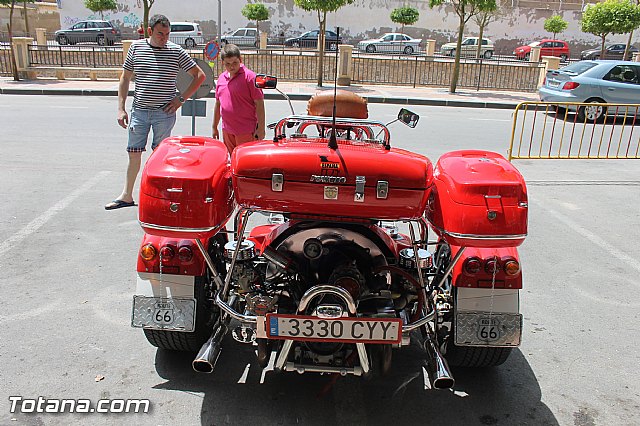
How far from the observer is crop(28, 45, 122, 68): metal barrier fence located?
73.0 ft

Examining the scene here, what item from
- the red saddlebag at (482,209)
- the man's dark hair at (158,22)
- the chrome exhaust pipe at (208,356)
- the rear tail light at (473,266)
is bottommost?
the chrome exhaust pipe at (208,356)

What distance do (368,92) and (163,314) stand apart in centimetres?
1705

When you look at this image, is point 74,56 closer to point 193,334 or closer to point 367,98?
point 367,98

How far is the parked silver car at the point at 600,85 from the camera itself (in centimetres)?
1480

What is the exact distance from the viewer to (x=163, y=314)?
314 cm

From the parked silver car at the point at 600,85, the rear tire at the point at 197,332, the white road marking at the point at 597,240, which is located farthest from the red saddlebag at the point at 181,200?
the parked silver car at the point at 600,85

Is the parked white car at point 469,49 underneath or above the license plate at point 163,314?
above

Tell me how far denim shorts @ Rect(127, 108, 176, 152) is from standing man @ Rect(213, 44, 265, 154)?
61 centimetres

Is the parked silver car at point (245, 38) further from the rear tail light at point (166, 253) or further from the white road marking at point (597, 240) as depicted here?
the rear tail light at point (166, 253)

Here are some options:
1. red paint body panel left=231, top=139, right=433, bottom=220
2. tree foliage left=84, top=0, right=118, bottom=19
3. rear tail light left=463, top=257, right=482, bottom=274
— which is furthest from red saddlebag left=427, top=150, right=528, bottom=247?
tree foliage left=84, top=0, right=118, bottom=19

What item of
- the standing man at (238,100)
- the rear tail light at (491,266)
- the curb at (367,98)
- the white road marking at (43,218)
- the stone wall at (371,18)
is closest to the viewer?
the rear tail light at (491,266)

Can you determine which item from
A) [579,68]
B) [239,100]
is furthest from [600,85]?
[239,100]

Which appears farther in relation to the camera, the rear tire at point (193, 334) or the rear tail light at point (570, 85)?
the rear tail light at point (570, 85)

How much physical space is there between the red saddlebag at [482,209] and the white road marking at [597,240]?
3.19m
